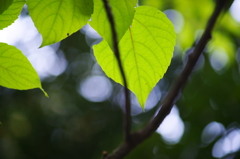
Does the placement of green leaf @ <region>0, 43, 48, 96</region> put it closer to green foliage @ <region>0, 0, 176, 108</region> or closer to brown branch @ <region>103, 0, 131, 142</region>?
green foliage @ <region>0, 0, 176, 108</region>

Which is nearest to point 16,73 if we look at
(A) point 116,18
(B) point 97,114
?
(A) point 116,18

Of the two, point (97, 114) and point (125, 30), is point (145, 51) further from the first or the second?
point (97, 114)

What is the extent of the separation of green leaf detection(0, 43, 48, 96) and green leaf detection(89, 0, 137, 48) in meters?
0.18

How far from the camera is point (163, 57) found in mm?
593

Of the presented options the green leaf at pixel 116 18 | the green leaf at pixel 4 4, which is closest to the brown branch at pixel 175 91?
the green leaf at pixel 116 18

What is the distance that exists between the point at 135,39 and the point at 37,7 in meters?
0.22

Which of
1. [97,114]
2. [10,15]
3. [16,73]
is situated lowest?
[97,114]

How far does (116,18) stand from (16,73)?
0.26m

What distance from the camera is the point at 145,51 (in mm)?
606

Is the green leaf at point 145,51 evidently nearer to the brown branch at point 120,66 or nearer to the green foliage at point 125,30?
the green foliage at point 125,30

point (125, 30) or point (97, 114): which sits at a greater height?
point (125, 30)

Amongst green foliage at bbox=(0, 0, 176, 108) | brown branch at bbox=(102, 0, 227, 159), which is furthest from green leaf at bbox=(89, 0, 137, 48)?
brown branch at bbox=(102, 0, 227, 159)

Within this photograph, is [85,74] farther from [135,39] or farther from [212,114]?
[135,39]

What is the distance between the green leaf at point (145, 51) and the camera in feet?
1.95
